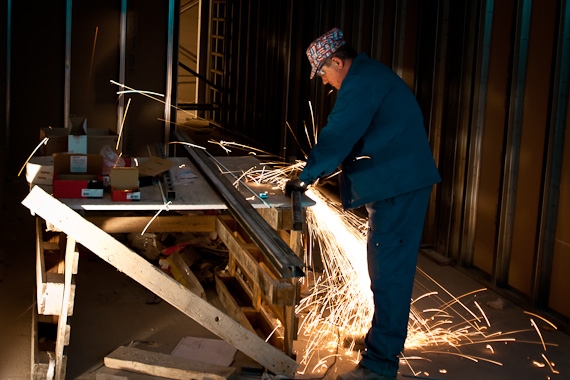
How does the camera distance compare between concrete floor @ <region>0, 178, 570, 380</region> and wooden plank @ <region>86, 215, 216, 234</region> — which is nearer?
wooden plank @ <region>86, 215, 216, 234</region>

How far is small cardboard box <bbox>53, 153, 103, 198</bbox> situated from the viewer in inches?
151

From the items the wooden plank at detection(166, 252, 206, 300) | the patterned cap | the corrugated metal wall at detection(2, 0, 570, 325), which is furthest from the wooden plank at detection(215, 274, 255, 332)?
the corrugated metal wall at detection(2, 0, 570, 325)

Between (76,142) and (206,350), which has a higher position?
(76,142)

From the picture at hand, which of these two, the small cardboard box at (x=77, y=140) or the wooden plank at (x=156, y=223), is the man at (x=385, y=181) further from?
the small cardboard box at (x=77, y=140)

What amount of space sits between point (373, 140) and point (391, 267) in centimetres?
61

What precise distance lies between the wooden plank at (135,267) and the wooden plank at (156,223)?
48 centimetres

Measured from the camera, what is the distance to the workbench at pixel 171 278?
3.52m

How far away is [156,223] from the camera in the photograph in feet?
13.6

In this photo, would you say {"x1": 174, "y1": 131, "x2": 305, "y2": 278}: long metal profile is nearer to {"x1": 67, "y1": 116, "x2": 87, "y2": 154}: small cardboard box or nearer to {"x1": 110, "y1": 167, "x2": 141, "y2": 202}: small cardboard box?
{"x1": 110, "y1": 167, "x2": 141, "y2": 202}: small cardboard box

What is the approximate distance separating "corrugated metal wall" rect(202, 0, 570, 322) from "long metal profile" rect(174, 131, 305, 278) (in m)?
2.05

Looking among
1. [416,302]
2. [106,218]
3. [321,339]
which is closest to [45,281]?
[106,218]

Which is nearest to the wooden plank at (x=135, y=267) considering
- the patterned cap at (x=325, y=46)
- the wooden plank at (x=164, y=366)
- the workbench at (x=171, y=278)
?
the workbench at (x=171, y=278)

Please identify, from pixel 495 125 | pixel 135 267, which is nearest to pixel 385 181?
pixel 135 267

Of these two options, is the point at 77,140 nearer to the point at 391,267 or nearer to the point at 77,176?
the point at 77,176
